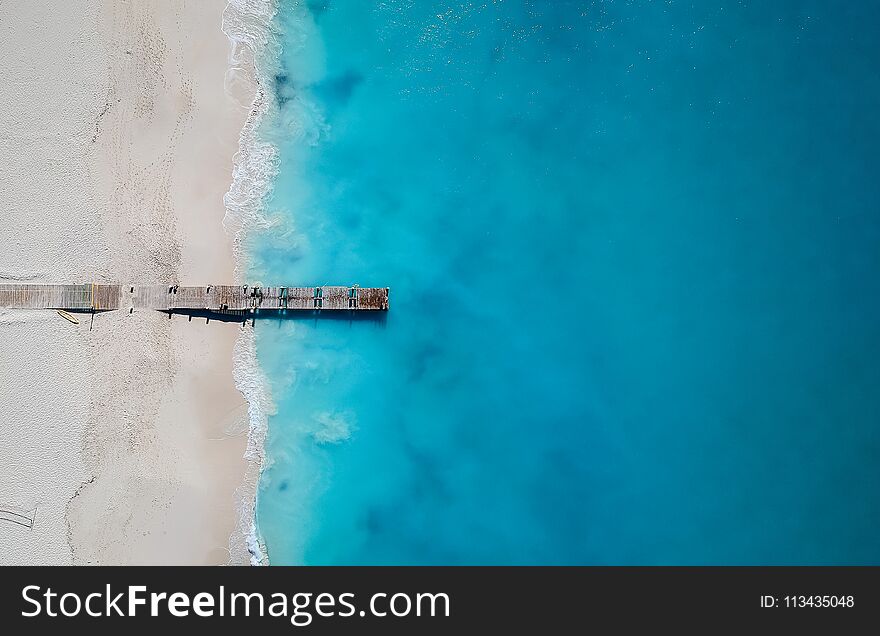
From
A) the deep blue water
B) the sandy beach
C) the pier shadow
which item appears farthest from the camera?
the deep blue water

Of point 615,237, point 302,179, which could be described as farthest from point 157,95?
point 615,237

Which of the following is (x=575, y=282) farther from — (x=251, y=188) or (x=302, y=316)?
(x=251, y=188)

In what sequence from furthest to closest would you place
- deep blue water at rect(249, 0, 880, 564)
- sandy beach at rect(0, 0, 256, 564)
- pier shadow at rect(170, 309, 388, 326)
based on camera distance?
1. deep blue water at rect(249, 0, 880, 564)
2. pier shadow at rect(170, 309, 388, 326)
3. sandy beach at rect(0, 0, 256, 564)

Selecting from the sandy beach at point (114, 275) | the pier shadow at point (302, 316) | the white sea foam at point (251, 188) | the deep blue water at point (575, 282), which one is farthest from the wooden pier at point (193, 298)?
the white sea foam at point (251, 188)

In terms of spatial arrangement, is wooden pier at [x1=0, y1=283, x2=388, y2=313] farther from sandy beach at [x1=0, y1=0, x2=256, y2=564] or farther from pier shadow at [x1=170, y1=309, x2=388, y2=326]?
sandy beach at [x1=0, y1=0, x2=256, y2=564]

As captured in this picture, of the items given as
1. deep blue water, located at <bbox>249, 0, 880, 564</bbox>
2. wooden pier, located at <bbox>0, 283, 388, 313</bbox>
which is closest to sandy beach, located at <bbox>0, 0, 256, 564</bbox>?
wooden pier, located at <bbox>0, 283, 388, 313</bbox>
